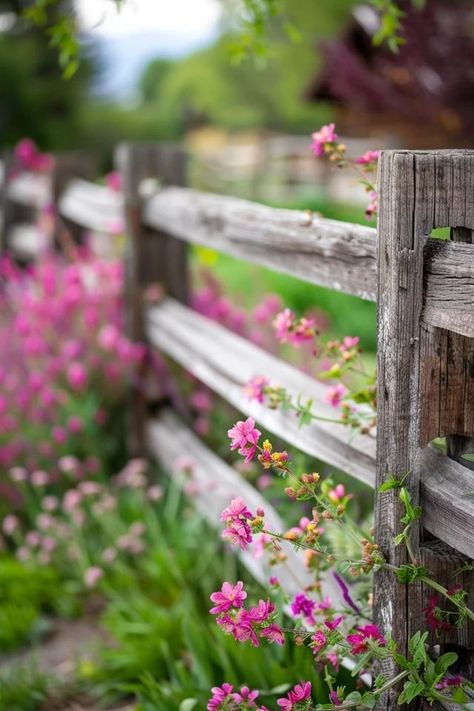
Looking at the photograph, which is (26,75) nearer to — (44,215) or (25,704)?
(44,215)

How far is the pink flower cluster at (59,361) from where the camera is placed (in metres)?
4.64

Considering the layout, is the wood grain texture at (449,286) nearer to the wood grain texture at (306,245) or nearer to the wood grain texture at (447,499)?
the wood grain texture at (306,245)

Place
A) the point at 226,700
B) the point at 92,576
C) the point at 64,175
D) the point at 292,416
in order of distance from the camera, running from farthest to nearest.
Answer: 1. the point at 64,175
2. the point at 92,576
3. the point at 292,416
4. the point at 226,700

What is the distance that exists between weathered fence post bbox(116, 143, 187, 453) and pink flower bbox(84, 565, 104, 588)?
1154 millimetres

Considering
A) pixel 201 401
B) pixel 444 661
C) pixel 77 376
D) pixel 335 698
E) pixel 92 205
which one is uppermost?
pixel 92 205

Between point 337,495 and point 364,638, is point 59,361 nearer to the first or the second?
point 337,495

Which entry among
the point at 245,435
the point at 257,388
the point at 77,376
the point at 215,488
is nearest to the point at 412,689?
the point at 245,435

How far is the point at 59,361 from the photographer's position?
4.79m

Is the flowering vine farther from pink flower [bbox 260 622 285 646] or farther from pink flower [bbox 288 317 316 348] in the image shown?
pink flower [bbox 288 317 316 348]

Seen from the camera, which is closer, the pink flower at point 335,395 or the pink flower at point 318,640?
the pink flower at point 318,640

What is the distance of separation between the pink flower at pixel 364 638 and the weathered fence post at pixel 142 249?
9.83 ft

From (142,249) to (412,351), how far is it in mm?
2988

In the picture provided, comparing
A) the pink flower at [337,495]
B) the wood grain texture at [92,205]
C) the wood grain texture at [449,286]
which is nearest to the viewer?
the wood grain texture at [449,286]

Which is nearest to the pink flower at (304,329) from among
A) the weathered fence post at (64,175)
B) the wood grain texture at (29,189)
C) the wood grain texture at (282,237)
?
the wood grain texture at (282,237)
